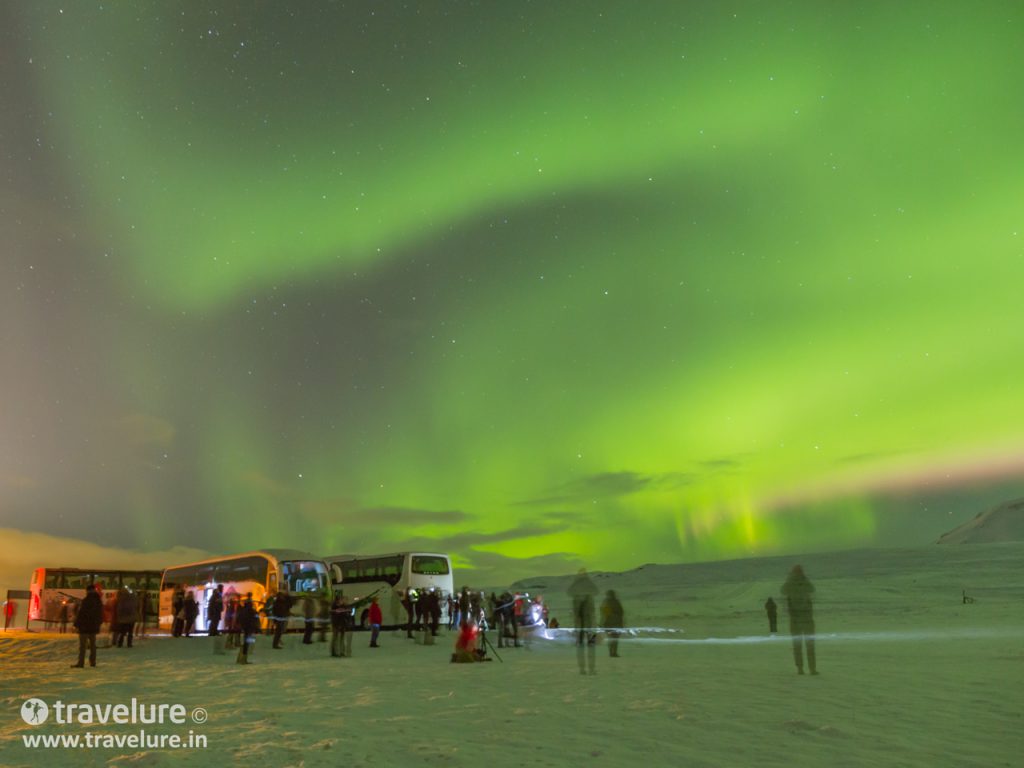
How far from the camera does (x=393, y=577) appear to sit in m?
41.3

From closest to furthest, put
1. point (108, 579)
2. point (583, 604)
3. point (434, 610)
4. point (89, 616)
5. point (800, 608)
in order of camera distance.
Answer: point (800, 608) → point (583, 604) → point (89, 616) → point (434, 610) → point (108, 579)

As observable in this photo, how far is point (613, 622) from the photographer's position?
21.9 m

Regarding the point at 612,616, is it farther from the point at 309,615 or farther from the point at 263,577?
the point at 263,577

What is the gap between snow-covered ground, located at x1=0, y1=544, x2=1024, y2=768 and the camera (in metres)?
9.32

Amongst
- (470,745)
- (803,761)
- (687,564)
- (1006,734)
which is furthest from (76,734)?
(687,564)

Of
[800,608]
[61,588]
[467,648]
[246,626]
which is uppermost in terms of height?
[61,588]

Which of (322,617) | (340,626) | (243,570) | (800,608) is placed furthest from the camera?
(243,570)

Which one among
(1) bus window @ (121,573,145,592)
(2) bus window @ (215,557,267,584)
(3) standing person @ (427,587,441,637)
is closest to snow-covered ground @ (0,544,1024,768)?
(3) standing person @ (427,587,441,637)

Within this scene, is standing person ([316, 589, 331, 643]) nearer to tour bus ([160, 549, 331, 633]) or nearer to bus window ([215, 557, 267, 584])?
tour bus ([160, 549, 331, 633])

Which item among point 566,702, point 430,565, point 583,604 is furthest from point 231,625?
point 566,702

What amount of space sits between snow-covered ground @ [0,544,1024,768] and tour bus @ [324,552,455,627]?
10.4 metres

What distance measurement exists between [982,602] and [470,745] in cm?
5234

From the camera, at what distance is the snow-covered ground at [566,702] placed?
9320mm

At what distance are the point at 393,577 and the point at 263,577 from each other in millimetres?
7350
